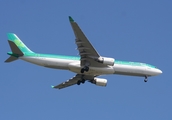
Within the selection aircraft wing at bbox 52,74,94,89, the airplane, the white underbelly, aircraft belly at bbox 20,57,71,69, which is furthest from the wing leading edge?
aircraft wing at bbox 52,74,94,89

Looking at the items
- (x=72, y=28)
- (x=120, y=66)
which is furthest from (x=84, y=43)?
(x=120, y=66)

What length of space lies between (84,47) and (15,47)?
1060cm

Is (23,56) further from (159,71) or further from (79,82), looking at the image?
(159,71)

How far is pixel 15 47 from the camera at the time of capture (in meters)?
63.8

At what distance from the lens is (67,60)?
2579 inches

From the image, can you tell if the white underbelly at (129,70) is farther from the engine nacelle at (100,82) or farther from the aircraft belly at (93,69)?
the engine nacelle at (100,82)

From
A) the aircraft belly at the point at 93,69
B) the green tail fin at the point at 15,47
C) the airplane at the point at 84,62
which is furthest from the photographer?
the aircraft belly at the point at 93,69

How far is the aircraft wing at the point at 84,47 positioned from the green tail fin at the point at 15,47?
950 cm

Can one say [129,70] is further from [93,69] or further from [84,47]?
[84,47]

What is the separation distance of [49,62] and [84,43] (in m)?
7.47

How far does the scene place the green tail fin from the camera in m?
63.5

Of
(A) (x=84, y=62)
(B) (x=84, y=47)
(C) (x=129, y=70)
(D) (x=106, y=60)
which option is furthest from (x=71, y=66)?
(C) (x=129, y=70)

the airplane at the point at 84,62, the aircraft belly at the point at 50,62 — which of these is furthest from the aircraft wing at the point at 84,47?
the aircraft belly at the point at 50,62

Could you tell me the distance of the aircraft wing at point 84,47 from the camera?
57.3 m
